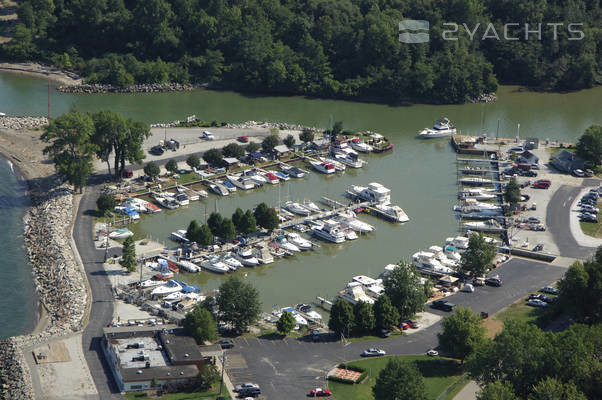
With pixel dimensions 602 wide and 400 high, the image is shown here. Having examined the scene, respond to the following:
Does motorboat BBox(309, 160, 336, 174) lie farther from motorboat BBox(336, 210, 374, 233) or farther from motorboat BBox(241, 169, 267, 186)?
motorboat BBox(336, 210, 374, 233)

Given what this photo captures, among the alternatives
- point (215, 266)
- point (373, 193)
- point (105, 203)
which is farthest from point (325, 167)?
point (215, 266)

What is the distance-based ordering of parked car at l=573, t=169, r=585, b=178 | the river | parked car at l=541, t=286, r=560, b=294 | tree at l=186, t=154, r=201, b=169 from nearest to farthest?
parked car at l=541, t=286, r=560, b=294 < the river < tree at l=186, t=154, r=201, b=169 < parked car at l=573, t=169, r=585, b=178

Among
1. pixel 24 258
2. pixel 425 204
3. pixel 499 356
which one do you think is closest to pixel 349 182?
pixel 425 204

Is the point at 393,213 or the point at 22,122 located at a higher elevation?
the point at 22,122

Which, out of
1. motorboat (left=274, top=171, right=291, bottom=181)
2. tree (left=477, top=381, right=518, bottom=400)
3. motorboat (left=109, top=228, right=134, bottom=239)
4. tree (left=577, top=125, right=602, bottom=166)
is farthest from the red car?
tree (left=577, top=125, right=602, bottom=166)

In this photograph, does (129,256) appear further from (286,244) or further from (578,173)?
(578,173)
